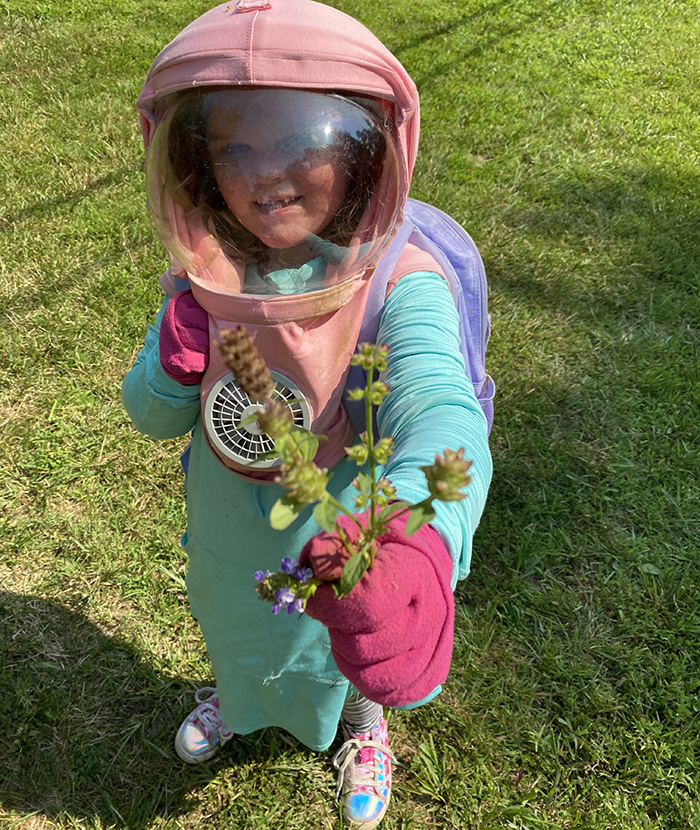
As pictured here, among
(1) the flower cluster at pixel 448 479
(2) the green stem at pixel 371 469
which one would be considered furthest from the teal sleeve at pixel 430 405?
(1) the flower cluster at pixel 448 479

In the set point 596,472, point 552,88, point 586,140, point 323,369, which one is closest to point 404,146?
point 323,369

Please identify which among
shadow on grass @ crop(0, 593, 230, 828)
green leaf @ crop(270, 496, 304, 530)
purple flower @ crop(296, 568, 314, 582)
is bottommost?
shadow on grass @ crop(0, 593, 230, 828)

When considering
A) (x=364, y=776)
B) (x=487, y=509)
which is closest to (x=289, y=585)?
(x=364, y=776)

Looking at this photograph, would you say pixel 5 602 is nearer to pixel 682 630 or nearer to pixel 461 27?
pixel 682 630

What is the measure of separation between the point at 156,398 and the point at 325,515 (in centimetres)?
90

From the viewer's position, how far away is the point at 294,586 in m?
0.76

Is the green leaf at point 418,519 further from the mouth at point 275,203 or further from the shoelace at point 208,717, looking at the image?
the shoelace at point 208,717

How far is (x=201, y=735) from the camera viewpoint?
7.07ft

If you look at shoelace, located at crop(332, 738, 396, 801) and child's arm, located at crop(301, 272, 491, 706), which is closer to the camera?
child's arm, located at crop(301, 272, 491, 706)

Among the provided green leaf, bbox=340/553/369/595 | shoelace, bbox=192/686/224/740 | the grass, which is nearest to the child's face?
green leaf, bbox=340/553/369/595

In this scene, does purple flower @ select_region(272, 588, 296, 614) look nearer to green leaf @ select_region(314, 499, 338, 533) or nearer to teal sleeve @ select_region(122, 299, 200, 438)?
green leaf @ select_region(314, 499, 338, 533)

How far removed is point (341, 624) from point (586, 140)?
4724 mm

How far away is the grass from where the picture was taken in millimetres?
2146

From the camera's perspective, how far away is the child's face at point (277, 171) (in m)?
1.25
